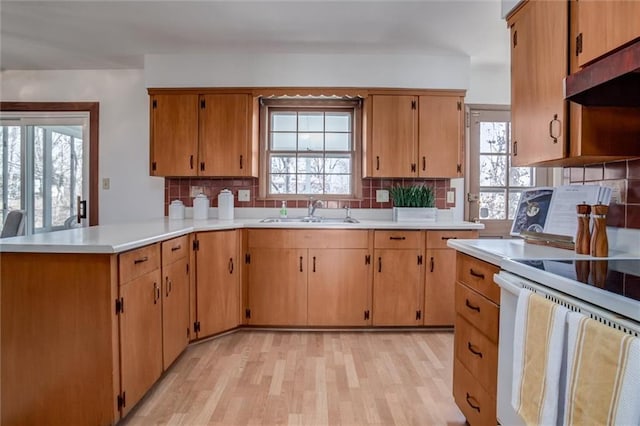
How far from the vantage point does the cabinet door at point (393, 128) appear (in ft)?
10.7

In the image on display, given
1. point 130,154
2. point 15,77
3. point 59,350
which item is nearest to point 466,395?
point 59,350

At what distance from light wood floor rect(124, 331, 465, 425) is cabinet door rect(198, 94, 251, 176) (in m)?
1.57

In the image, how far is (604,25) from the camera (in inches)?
53.3

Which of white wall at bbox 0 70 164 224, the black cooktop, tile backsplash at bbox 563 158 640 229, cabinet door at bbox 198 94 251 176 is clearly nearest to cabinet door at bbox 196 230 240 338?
cabinet door at bbox 198 94 251 176

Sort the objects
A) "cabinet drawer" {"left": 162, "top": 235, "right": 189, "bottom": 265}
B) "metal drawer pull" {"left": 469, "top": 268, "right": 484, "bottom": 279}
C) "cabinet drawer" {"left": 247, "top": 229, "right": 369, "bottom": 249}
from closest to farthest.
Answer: "metal drawer pull" {"left": 469, "top": 268, "right": 484, "bottom": 279} < "cabinet drawer" {"left": 162, "top": 235, "right": 189, "bottom": 265} < "cabinet drawer" {"left": 247, "top": 229, "right": 369, "bottom": 249}

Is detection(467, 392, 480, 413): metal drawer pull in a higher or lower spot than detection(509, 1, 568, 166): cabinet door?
lower

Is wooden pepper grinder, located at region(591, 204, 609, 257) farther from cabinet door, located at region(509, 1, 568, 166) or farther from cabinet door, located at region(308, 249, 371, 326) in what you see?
cabinet door, located at region(308, 249, 371, 326)

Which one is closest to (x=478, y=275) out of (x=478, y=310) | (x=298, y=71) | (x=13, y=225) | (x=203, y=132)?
(x=478, y=310)

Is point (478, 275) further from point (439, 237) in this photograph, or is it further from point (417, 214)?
point (417, 214)

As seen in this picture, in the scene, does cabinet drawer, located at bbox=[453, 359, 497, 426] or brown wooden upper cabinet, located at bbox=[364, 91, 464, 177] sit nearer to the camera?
cabinet drawer, located at bbox=[453, 359, 497, 426]

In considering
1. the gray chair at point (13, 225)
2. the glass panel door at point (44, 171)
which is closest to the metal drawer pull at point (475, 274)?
the gray chair at point (13, 225)

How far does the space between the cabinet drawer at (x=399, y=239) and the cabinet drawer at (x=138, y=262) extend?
5.55 feet

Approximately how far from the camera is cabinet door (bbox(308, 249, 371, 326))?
3010 mm

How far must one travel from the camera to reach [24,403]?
161cm
